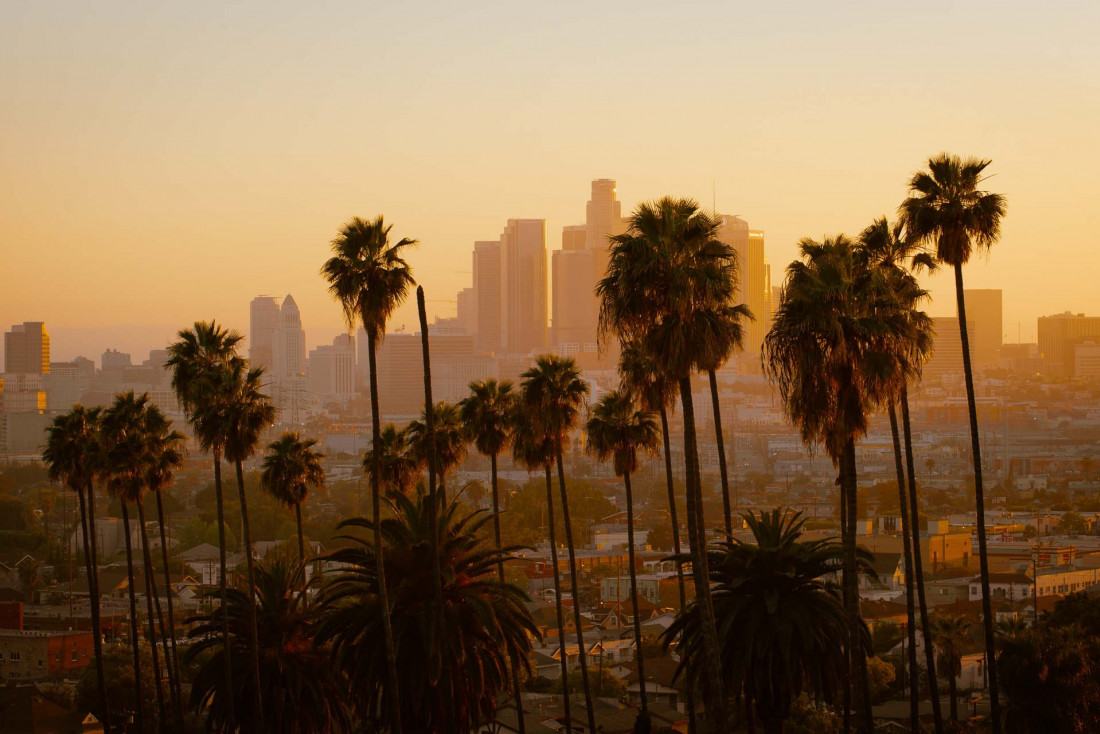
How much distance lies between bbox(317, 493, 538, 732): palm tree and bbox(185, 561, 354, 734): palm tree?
12.2 ft

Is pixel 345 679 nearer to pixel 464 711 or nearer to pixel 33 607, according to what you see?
pixel 464 711

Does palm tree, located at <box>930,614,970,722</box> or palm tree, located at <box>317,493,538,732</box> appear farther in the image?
palm tree, located at <box>930,614,970,722</box>

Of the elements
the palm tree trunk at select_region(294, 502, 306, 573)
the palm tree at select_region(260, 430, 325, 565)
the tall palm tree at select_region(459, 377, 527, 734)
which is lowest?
the palm tree trunk at select_region(294, 502, 306, 573)

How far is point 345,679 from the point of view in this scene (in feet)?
105

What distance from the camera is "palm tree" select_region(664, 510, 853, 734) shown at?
24.3 meters

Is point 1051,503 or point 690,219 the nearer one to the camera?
point 690,219

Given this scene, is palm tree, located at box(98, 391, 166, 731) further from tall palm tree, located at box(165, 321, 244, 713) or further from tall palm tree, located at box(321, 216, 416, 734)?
tall palm tree, located at box(321, 216, 416, 734)

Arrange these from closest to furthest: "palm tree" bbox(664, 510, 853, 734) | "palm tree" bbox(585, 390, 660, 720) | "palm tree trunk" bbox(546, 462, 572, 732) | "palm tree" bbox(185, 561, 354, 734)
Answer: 1. "palm tree" bbox(664, 510, 853, 734)
2. "palm tree" bbox(185, 561, 354, 734)
3. "palm tree trunk" bbox(546, 462, 572, 732)
4. "palm tree" bbox(585, 390, 660, 720)

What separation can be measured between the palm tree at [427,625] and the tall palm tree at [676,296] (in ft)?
17.0

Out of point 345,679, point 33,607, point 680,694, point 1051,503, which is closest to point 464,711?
point 345,679

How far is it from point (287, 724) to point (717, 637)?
A: 12.1 m

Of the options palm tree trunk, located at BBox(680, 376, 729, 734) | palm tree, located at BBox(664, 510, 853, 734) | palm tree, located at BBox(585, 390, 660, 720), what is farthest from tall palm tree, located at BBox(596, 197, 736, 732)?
palm tree, located at BBox(585, 390, 660, 720)

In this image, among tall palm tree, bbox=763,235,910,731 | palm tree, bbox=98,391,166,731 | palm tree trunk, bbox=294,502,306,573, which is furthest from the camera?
palm tree, bbox=98,391,166,731

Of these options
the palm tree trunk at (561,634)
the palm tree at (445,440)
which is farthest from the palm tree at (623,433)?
the palm tree at (445,440)
